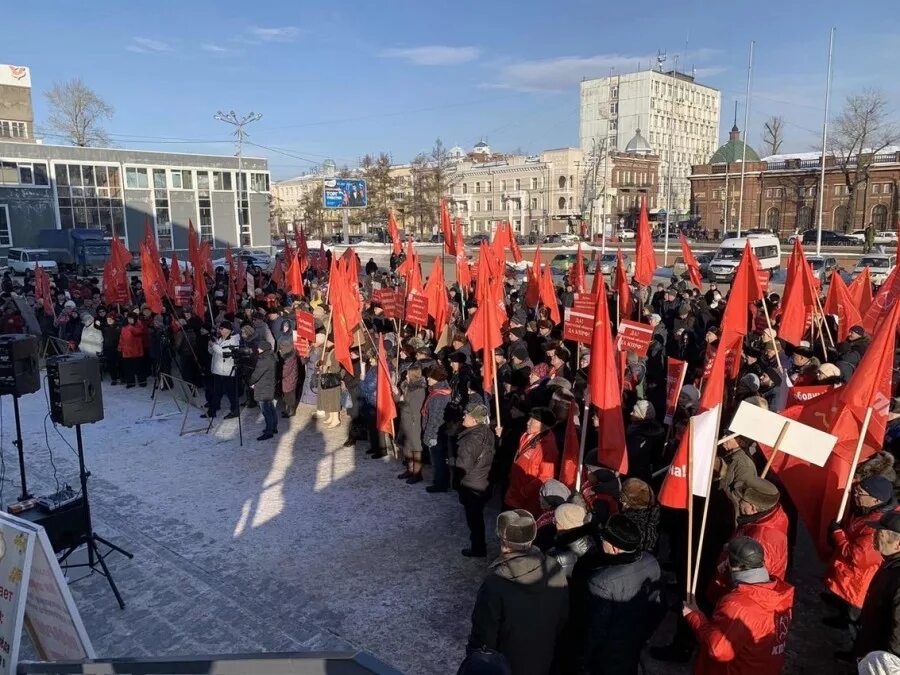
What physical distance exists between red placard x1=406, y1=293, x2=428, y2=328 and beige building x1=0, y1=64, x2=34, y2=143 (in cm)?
6854

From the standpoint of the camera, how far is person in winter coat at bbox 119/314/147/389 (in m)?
13.1

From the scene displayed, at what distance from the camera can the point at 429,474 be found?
8.55 meters

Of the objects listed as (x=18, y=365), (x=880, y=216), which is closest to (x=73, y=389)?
(x=18, y=365)

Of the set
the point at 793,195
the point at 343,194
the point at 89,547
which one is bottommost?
the point at 89,547

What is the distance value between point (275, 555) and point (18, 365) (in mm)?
3290

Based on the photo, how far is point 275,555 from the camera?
21.6 ft

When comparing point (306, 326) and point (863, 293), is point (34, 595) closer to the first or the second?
point (306, 326)

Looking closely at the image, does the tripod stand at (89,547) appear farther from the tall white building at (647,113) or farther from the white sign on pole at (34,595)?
the tall white building at (647,113)

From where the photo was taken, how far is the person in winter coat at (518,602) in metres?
3.64

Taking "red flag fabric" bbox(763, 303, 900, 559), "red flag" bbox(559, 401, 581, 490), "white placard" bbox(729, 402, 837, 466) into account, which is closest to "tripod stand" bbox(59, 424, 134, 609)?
"red flag" bbox(559, 401, 581, 490)

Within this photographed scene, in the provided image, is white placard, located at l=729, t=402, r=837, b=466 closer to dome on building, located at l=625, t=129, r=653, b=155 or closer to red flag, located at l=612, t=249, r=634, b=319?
red flag, located at l=612, t=249, r=634, b=319

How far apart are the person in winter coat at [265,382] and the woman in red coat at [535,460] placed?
4841 millimetres

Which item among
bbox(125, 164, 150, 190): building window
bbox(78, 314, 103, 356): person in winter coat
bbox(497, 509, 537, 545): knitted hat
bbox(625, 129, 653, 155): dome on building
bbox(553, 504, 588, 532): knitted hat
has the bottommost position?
bbox(78, 314, 103, 356): person in winter coat

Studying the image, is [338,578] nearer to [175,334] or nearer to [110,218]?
[175,334]
